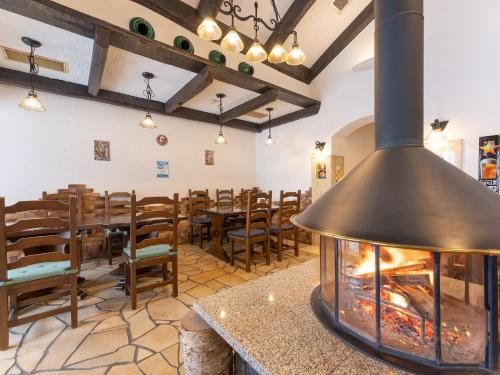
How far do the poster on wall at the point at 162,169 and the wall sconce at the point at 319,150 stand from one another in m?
2.96

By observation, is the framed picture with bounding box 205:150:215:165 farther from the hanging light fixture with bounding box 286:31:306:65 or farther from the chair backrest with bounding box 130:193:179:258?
the hanging light fixture with bounding box 286:31:306:65

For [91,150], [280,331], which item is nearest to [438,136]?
[280,331]

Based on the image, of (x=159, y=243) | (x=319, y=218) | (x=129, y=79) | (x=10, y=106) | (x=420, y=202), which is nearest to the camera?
(x=420, y=202)

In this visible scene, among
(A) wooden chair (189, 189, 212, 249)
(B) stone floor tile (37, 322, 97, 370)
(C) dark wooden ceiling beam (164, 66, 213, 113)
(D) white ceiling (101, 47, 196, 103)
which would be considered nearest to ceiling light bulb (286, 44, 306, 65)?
(C) dark wooden ceiling beam (164, 66, 213, 113)

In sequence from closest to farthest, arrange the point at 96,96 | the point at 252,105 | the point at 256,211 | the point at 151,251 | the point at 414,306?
1. the point at 414,306
2. the point at 151,251
3. the point at 256,211
4. the point at 96,96
5. the point at 252,105

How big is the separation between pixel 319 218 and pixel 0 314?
7.63ft

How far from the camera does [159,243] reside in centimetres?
225

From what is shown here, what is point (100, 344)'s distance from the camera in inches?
65.4

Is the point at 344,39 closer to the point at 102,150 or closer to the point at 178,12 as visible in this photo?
the point at 178,12

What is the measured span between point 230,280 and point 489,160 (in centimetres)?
324

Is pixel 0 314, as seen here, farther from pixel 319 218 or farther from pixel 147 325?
pixel 319 218

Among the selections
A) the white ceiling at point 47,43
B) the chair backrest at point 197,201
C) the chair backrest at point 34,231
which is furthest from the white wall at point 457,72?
the chair backrest at point 34,231

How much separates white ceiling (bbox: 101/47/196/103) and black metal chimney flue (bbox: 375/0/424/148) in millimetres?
2706

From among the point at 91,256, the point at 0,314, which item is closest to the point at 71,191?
the point at 91,256
